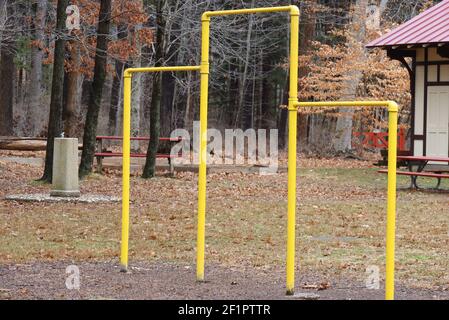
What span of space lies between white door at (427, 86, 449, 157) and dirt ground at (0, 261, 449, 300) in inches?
622

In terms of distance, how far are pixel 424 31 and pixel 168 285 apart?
682 inches

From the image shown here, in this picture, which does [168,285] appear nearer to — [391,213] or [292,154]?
[292,154]

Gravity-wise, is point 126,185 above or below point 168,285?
above

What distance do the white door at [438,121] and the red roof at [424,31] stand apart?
1613 millimetres

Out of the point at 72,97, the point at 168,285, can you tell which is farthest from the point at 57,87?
the point at 168,285

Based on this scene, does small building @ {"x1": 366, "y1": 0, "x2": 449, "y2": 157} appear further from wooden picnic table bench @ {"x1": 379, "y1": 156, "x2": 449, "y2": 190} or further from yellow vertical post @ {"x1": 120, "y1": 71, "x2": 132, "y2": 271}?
yellow vertical post @ {"x1": 120, "y1": 71, "x2": 132, "y2": 271}

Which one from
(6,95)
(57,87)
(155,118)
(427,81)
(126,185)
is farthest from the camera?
(6,95)

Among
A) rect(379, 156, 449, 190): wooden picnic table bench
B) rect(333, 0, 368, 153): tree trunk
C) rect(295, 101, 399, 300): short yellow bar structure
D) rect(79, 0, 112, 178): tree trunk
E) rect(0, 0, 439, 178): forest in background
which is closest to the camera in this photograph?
rect(295, 101, 399, 300): short yellow bar structure

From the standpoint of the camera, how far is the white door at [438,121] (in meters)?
24.6

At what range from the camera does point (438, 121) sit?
81.5ft

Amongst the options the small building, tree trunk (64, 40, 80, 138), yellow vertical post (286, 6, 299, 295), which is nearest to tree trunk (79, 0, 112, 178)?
tree trunk (64, 40, 80, 138)

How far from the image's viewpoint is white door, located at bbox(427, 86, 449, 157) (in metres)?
24.6

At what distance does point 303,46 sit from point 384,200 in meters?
20.9

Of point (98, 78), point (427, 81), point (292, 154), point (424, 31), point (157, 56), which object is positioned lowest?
point (292, 154)
